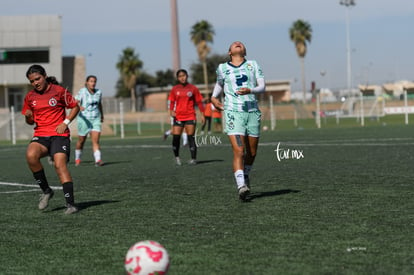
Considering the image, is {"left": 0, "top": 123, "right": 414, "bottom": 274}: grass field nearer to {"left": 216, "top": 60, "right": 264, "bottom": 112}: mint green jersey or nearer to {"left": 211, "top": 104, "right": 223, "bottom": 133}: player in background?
{"left": 216, "top": 60, "right": 264, "bottom": 112}: mint green jersey

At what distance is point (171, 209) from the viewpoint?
9523 millimetres

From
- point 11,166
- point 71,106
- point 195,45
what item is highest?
point 195,45

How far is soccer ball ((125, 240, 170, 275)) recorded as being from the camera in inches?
208

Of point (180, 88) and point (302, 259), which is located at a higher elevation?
point (180, 88)

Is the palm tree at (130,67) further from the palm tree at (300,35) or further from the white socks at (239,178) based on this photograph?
the white socks at (239,178)

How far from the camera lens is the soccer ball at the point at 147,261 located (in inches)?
208

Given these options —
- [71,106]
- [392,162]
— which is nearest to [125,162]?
[392,162]

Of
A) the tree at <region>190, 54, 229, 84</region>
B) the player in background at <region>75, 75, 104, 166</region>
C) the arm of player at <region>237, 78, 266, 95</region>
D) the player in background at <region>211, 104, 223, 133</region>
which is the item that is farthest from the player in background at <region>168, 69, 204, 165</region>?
the tree at <region>190, 54, 229, 84</region>

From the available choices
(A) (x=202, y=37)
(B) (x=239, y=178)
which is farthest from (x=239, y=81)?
(A) (x=202, y=37)

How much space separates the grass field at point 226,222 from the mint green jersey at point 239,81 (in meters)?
1.18

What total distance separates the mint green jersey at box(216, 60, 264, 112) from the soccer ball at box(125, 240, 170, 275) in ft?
16.9

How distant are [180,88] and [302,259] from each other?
39.9ft

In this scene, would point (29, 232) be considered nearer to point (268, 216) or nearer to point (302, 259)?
point (268, 216)

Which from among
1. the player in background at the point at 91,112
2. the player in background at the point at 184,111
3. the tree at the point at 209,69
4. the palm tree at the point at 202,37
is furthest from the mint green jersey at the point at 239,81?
the tree at the point at 209,69
